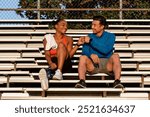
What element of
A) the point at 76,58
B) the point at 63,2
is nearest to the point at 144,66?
A: the point at 76,58

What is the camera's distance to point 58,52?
715 cm

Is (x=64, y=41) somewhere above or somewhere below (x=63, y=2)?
below

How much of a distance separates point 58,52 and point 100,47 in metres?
0.52

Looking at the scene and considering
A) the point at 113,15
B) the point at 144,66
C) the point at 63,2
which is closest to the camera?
the point at 144,66

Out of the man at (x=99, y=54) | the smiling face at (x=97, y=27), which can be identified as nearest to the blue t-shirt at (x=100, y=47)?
the man at (x=99, y=54)

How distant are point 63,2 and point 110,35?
11.6 m

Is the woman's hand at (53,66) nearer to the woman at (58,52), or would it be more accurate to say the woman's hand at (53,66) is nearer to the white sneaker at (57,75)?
the woman at (58,52)

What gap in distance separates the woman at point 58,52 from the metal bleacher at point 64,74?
140mm

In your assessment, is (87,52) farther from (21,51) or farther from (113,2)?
(113,2)

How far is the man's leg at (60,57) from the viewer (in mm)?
6988

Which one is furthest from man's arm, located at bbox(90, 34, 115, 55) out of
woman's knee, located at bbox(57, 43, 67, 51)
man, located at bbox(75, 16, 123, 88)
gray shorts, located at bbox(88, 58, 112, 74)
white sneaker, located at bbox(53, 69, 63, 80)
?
white sneaker, located at bbox(53, 69, 63, 80)

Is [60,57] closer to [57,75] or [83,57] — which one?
[57,75]

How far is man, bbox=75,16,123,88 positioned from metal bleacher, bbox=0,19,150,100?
0.24 m

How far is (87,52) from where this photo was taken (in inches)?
278
